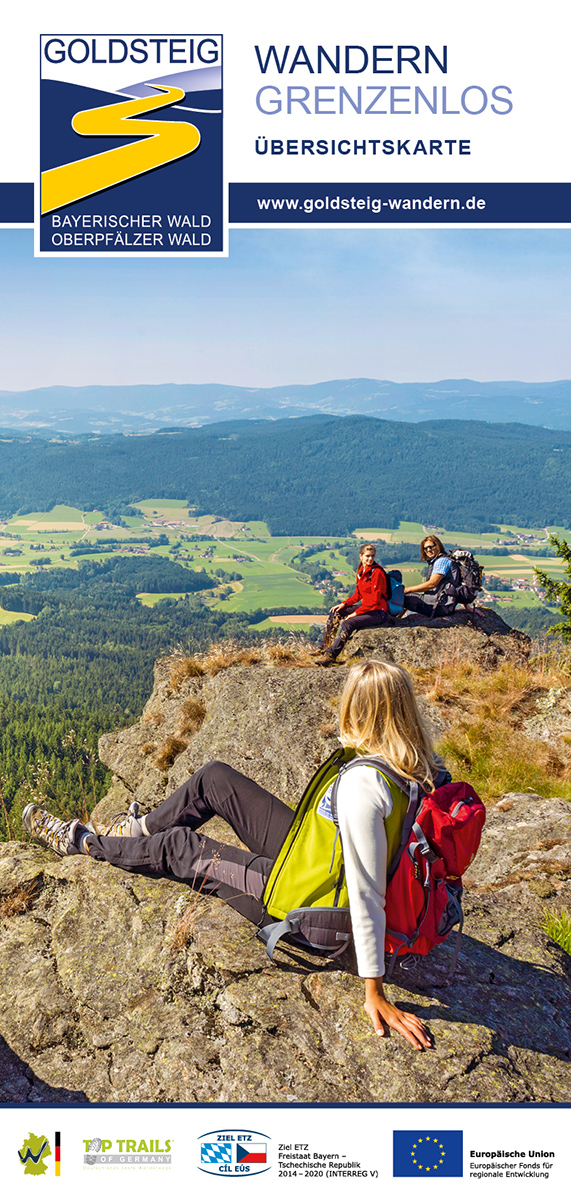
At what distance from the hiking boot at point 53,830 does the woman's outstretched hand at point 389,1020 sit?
8.82ft

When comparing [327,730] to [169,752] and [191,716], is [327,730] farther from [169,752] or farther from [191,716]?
[191,716]

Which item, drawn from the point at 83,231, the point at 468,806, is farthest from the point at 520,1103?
the point at 83,231

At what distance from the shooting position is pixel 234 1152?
3.72 m

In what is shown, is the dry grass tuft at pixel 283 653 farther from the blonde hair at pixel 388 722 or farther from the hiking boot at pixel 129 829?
the blonde hair at pixel 388 722

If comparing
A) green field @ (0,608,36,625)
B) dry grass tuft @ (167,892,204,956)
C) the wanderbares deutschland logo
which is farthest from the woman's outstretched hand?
green field @ (0,608,36,625)

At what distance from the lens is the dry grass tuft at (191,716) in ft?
30.4

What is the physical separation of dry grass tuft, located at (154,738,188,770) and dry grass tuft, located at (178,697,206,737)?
0.82 feet

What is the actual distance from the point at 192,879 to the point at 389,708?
2099 millimetres

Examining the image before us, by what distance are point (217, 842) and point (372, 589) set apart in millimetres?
7020

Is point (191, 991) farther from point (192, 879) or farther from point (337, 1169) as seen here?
point (337, 1169)

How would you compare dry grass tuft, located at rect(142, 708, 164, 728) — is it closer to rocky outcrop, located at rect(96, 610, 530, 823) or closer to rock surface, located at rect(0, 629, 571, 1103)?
rocky outcrop, located at rect(96, 610, 530, 823)

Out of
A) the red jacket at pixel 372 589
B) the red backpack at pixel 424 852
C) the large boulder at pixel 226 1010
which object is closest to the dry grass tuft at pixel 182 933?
the large boulder at pixel 226 1010

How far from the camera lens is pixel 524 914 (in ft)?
17.1

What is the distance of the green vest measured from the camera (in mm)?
3473
